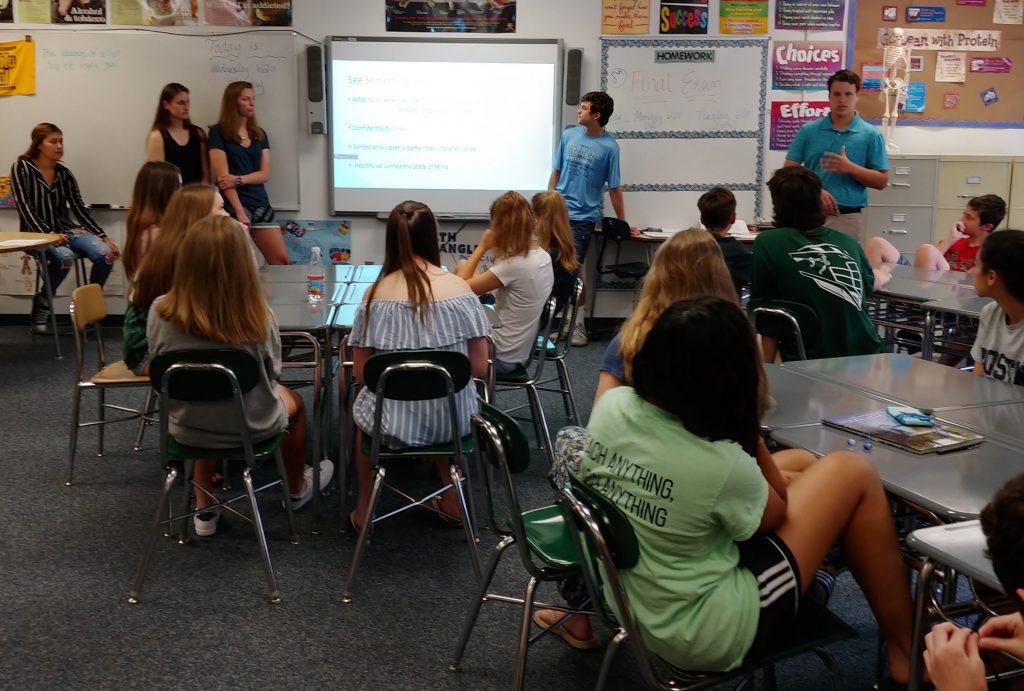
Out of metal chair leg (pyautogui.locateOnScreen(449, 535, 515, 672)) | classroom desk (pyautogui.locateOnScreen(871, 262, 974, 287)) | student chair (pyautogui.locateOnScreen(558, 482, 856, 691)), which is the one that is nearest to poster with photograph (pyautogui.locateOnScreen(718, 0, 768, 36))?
classroom desk (pyautogui.locateOnScreen(871, 262, 974, 287))

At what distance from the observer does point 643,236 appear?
6301 mm

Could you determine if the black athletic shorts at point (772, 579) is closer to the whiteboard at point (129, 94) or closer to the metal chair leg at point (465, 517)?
the metal chair leg at point (465, 517)

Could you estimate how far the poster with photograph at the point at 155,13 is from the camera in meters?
6.24

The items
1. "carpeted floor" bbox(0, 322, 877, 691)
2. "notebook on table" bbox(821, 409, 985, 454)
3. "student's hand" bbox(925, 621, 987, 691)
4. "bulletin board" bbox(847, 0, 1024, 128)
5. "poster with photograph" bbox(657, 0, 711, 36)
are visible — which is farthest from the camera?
"bulletin board" bbox(847, 0, 1024, 128)

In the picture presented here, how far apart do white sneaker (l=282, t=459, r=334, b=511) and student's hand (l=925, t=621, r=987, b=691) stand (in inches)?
95.4

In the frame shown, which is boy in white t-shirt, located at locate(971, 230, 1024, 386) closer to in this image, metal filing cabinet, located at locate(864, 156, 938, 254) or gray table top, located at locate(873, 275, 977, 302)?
gray table top, located at locate(873, 275, 977, 302)

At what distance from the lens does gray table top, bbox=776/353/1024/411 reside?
94.8 inches

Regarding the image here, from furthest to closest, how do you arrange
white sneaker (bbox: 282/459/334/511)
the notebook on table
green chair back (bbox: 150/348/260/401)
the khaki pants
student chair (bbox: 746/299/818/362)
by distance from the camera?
the khaki pants
white sneaker (bbox: 282/459/334/511)
student chair (bbox: 746/299/818/362)
green chair back (bbox: 150/348/260/401)
the notebook on table

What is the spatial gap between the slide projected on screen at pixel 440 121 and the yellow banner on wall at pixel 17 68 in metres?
1.97

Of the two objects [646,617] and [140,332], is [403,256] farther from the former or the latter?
[646,617]

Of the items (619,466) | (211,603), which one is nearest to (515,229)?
(211,603)

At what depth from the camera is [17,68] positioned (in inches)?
249

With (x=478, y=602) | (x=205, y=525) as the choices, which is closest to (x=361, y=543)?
(x=478, y=602)

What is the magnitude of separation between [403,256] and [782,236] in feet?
4.33
